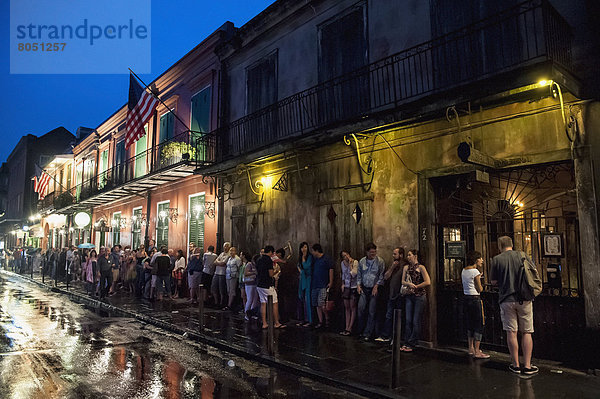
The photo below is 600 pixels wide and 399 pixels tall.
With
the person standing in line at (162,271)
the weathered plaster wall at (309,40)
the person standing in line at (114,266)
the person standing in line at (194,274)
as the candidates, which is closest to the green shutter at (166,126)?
the weathered plaster wall at (309,40)

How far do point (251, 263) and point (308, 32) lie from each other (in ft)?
22.0

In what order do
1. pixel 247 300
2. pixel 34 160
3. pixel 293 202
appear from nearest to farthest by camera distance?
1. pixel 247 300
2. pixel 293 202
3. pixel 34 160

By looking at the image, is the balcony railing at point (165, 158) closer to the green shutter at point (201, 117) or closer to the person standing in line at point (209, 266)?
the green shutter at point (201, 117)

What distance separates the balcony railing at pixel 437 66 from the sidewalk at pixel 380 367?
4.64 metres

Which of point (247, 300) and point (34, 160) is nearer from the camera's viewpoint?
point (247, 300)

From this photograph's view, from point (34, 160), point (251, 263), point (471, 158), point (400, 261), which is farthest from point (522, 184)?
point (34, 160)

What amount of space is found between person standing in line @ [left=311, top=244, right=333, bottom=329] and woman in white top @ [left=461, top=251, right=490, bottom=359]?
3267mm

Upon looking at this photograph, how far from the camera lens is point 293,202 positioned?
11.8 meters

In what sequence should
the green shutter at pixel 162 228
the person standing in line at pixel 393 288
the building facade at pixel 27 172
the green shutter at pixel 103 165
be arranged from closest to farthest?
1. the person standing in line at pixel 393 288
2. the green shutter at pixel 162 228
3. the green shutter at pixel 103 165
4. the building facade at pixel 27 172

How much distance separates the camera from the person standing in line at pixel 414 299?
7.77m

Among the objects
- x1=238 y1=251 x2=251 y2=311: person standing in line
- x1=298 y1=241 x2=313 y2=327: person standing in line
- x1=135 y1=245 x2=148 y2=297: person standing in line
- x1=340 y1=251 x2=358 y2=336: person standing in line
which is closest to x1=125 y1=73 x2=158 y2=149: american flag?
x1=135 y1=245 x2=148 y2=297: person standing in line

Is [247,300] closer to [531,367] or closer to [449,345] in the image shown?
[449,345]

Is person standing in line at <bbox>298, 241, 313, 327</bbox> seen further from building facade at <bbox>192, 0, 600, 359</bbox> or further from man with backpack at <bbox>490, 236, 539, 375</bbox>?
man with backpack at <bbox>490, 236, 539, 375</bbox>

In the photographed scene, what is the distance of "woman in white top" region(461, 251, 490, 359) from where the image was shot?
7141 mm
